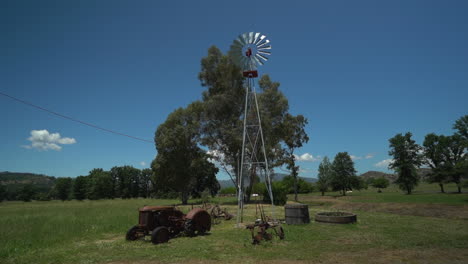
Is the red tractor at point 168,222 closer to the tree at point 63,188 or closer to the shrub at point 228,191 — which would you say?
the shrub at point 228,191

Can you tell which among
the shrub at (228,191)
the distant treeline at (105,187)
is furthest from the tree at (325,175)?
the distant treeline at (105,187)

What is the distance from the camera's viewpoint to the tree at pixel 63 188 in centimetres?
10088

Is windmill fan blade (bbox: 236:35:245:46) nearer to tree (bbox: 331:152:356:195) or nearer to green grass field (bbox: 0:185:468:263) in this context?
green grass field (bbox: 0:185:468:263)

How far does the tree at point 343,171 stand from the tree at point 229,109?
104 ft

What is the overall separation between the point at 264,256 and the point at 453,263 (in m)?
5.61

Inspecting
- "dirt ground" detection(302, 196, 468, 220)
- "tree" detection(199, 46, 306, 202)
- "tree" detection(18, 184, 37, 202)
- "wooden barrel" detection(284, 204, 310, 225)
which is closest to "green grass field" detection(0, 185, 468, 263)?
"wooden barrel" detection(284, 204, 310, 225)

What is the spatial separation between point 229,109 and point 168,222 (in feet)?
82.8

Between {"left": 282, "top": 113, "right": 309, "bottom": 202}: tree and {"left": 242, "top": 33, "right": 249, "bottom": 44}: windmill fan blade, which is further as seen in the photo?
{"left": 282, "top": 113, "right": 309, "bottom": 202}: tree

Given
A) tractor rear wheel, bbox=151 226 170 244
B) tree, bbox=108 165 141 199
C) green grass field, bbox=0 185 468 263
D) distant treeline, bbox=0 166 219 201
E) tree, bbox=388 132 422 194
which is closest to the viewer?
green grass field, bbox=0 185 468 263

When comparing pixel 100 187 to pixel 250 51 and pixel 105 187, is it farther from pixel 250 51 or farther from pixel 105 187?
pixel 250 51

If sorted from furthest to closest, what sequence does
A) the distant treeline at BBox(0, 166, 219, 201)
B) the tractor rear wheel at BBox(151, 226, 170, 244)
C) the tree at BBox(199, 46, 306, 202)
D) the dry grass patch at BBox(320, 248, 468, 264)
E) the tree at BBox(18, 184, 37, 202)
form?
the tree at BBox(18, 184, 37, 202) → the distant treeline at BBox(0, 166, 219, 201) → the tree at BBox(199, 46, 306, 202) → the tractor rear wheel at BBox(151, 226, 170, 244) → the dry grass patch at BBox(320, 248, 468, 264)

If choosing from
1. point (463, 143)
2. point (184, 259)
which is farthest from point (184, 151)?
point (463, 143)

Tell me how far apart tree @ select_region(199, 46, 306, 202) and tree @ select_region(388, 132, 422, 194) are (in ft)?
93.7

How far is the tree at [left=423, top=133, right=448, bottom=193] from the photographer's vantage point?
4944 centimetres
